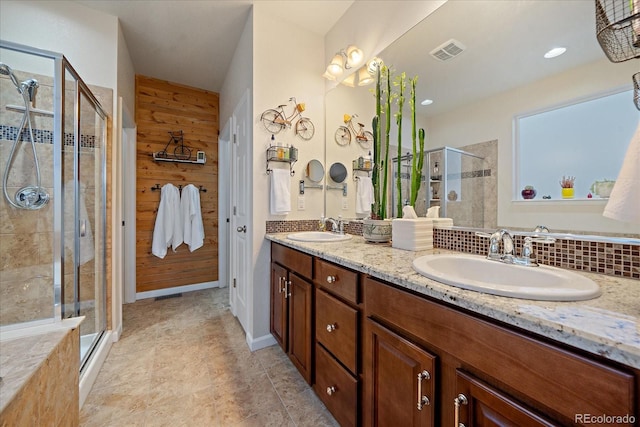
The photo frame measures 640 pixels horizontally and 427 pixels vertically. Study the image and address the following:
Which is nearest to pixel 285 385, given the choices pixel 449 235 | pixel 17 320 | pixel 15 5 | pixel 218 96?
pixel 449 235

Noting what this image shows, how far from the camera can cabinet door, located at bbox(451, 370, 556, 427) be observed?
0.52m

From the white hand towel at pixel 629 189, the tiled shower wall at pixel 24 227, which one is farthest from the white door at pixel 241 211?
the white hand towel at pixel 629 189

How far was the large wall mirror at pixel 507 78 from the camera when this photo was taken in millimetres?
841

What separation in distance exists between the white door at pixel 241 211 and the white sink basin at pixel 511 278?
1.42 metres

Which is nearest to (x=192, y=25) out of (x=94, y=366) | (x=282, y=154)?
(x=282, y=154)

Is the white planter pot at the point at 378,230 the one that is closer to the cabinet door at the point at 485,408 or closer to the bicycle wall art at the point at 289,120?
the cabinet door at the point at 485,408

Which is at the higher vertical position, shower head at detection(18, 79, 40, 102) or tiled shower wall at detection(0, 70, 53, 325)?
shower head at detection(18, 79, 40, 102)

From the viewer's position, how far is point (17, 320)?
1.73 meters

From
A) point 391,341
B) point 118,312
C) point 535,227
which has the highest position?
point 535,227

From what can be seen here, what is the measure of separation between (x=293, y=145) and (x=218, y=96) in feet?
6.73

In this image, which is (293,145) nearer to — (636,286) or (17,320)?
(636,286)

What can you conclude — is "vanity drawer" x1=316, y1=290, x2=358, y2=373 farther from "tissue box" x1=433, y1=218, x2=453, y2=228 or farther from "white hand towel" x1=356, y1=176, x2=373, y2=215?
"white hand towel" x1=356, y1=176, x2=373, y2=215

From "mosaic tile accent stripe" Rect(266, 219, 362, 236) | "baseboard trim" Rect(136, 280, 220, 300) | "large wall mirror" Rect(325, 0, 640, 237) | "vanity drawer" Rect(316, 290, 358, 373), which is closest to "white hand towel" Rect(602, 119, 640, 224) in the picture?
"large wall mirror" Rect(325, 0, 640, 237)

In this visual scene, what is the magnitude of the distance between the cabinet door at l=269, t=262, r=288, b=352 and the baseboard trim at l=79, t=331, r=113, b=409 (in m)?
1.08
